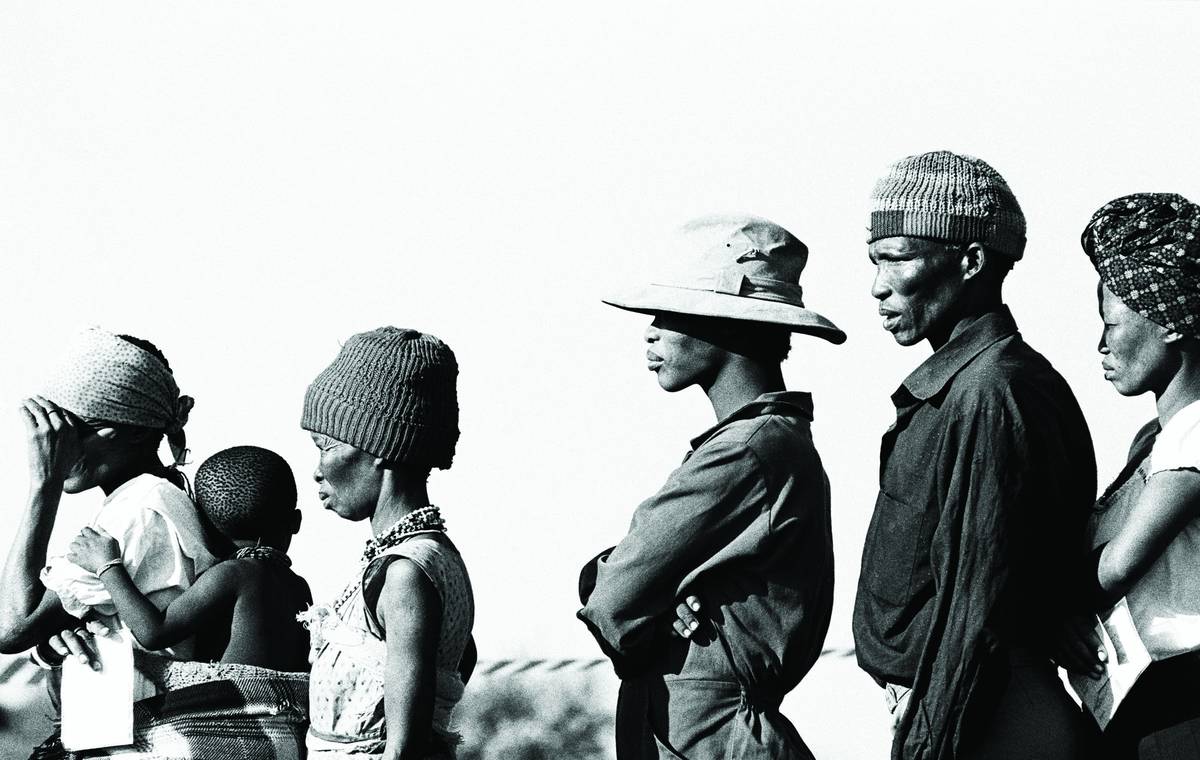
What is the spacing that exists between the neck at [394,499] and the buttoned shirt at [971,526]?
0.90 meters

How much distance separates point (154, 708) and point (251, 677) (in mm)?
228

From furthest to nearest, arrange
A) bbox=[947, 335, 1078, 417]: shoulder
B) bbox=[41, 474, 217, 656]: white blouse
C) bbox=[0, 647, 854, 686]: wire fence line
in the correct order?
1. bbox=[0, 647, 854, 686]: wire fence line
2. bbox=[41, 474, 217, 656]: white blouse
3. bbox=[947, 335, 1078, 417]: shoulder

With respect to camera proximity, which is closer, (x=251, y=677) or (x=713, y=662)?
(x=713, y=662)

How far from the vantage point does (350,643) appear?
3301mm

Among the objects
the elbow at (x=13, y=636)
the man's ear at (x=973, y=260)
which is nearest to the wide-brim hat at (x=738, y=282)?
the man's ear at (x=973, y=260)

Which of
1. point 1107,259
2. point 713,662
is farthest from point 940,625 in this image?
point 1107,259

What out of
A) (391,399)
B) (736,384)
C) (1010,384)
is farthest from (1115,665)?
(391,399)

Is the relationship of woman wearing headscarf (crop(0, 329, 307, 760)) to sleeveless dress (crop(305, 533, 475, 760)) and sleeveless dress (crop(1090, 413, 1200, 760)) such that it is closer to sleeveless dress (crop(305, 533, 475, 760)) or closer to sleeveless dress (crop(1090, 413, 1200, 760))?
sleeveless dress (crop(305, 533, 475, 760))

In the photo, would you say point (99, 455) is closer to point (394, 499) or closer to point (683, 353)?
point (394, 499)

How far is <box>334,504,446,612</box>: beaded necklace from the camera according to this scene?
10.9 ft

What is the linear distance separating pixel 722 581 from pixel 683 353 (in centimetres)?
45

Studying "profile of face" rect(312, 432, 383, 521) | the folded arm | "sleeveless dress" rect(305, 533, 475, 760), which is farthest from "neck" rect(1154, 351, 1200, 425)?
"profile of face" rect(312, 432, 383, 521)

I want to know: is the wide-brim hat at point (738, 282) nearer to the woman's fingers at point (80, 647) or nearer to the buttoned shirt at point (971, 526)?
the buttoned shirt at point (971, 526)

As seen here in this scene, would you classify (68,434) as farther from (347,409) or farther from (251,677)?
(347,409)
